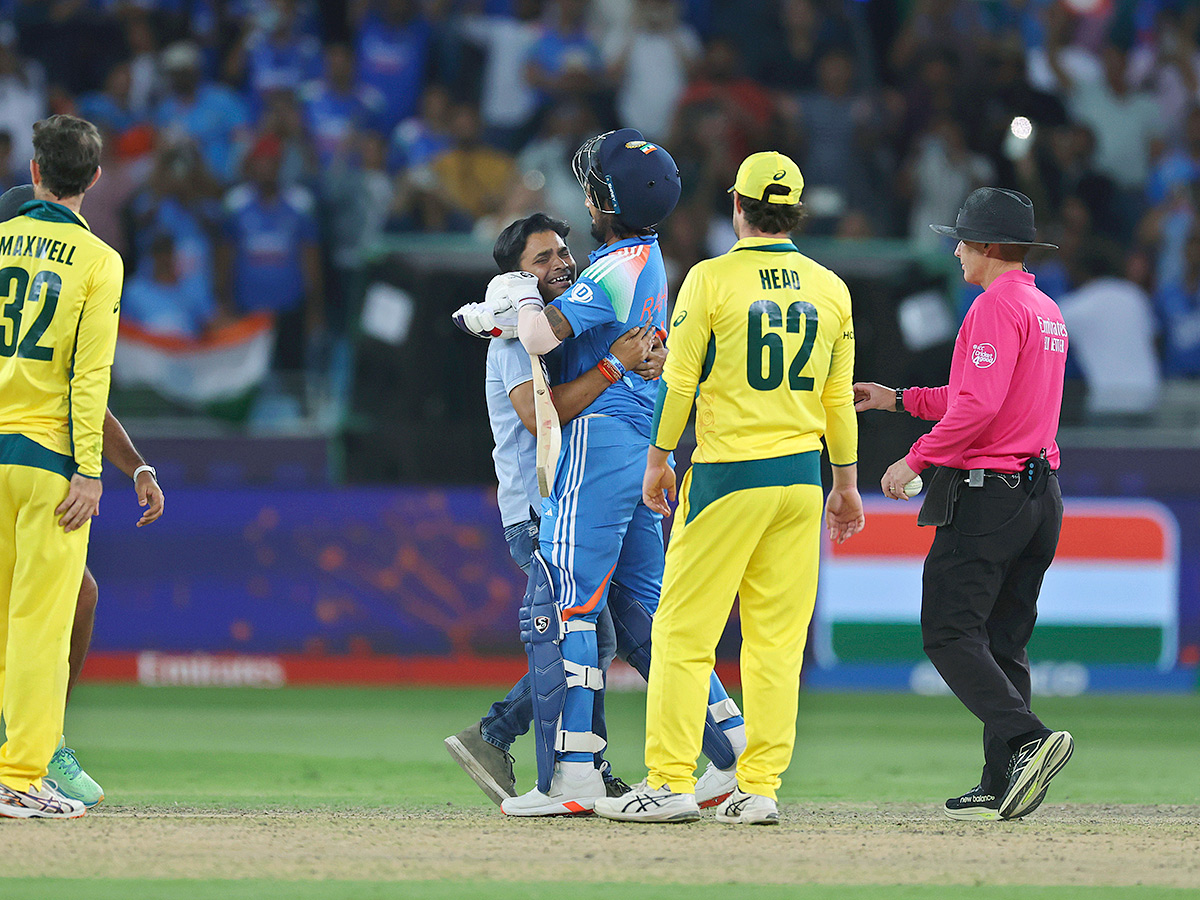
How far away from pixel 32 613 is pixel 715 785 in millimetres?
2582

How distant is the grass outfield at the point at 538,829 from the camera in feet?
15.8

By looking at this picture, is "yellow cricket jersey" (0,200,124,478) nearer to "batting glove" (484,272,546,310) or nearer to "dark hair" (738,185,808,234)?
"batting glove" (484,272,546,310)

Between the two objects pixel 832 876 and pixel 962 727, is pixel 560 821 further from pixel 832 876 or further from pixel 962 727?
pixel 962 727

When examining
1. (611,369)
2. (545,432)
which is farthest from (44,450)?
(611,369)

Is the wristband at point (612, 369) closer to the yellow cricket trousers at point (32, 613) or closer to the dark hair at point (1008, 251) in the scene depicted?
the dark hair at point (1008, 251)

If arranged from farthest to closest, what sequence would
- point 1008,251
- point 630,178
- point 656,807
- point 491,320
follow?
point 1008,251 → point 491,320 → point 630,178 → point 656,807

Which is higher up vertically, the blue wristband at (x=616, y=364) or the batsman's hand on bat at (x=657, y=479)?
the blue wristband at (x=616, y=364)

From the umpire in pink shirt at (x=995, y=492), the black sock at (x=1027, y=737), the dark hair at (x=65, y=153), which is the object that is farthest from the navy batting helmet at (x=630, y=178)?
the black sock at (x=1027, y=737)

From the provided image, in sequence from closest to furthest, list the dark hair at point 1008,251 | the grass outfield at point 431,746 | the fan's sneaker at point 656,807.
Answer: the fan's sneaker at point 656,807
the dark hair at point 1008,251
the grass outfield at point 431,746

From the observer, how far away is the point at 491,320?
6.03 m

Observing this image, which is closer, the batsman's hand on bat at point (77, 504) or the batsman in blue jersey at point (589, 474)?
the batsman's hand on bat at point (77, 504)

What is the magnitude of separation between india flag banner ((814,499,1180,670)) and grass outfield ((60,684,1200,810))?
36cm

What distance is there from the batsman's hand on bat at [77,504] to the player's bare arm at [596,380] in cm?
160

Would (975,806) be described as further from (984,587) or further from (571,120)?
(571,120)
